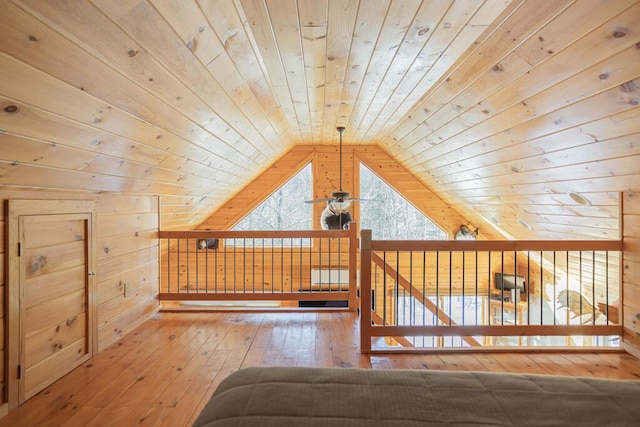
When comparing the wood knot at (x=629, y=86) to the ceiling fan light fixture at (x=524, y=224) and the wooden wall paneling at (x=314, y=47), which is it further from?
the ceiling fan light fixture at (x=524, y=224)

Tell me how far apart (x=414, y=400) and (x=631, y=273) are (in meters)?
2.90

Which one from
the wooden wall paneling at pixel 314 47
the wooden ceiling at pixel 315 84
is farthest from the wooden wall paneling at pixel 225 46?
the wooden wall paneling at pixel 314 47

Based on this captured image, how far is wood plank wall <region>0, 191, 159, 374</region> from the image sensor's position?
9.62 feet

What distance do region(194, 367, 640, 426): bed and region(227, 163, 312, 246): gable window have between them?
15.7 ft

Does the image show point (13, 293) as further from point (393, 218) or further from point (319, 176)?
point (393, 218)

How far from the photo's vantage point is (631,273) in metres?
2.85

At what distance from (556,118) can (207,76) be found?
94.8 inches

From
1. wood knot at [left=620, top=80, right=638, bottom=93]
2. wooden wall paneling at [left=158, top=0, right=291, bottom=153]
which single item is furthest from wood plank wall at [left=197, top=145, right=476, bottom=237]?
wood knot at [left=620, top=80, right=638, bottom=93]

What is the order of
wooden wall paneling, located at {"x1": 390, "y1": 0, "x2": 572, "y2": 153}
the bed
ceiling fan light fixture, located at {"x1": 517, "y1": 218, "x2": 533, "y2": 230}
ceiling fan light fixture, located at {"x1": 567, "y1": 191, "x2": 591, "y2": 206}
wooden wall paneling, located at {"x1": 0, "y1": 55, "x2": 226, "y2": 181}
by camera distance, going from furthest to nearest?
1. ceiling fan light fixture, located at {"x1": 517, "y1": 218, "x2": 533, "y2": 230}
2. ceiling fan light fixture, located at {"x1": 567, "y1": 191, "x2": 591, "y2": 206}
3. wooden wall paneling, located at {"x1": 390, "y1": 0, "x2": 572, "y2": 153}
4. wooden wall paneling, located at {"x1": 0, "y1": 55, "x2": 226, "y2": 181}
5. the bed

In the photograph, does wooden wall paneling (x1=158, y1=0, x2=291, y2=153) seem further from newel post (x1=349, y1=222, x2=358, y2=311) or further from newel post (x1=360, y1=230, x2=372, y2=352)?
newel post (x1=349, y1=222, x2=358, y2=311)

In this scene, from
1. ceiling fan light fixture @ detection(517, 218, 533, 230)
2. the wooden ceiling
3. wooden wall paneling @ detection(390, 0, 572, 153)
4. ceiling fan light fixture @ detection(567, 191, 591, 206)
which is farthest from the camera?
ceiling fan light fixture @ detection(517, 218, 533, 230)

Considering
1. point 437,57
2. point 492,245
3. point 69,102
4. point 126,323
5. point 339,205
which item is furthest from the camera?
point 339,205

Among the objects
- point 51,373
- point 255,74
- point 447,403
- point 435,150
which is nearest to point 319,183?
point 435,150

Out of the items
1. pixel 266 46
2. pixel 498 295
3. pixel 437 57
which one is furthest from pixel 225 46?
pixel 498 295
